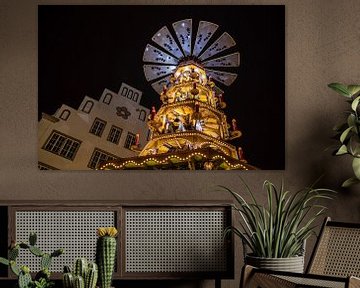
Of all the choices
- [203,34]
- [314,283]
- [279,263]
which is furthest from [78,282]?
[203,34]

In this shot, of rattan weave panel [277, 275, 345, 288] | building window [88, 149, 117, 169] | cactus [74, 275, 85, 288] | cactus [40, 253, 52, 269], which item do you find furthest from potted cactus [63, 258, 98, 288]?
building window [88, 149, 117, 169]

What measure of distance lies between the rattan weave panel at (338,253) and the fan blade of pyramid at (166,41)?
175cm

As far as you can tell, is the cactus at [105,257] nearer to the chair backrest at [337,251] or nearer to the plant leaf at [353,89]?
the chair backrest at [337,251]

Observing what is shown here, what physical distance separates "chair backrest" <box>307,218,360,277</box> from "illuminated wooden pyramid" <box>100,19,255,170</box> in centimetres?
119

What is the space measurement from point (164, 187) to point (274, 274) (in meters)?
1.81

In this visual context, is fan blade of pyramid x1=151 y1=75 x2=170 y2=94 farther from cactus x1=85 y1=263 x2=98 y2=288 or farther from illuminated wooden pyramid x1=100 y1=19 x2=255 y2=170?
cactus x1=85 y1=263 x2=98 y2=288

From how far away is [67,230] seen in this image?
4629 mm

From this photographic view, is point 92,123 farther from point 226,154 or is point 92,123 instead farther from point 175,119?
point 226,154

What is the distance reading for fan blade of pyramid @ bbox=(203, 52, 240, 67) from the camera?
5.07 metres

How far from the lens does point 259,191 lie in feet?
16.8

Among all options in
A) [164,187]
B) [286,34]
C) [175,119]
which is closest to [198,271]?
[164,187]

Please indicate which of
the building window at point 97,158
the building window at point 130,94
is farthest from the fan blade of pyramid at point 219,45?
the building window at point 97,158

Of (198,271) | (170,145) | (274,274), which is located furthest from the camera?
(170,145)

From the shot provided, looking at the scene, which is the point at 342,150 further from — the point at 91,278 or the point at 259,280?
the point at 91,278
